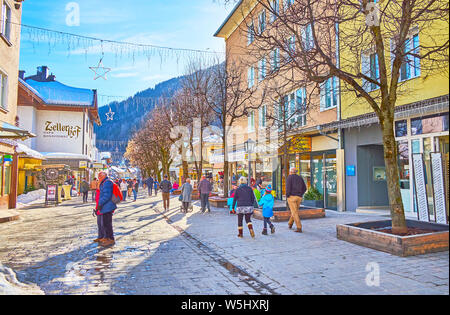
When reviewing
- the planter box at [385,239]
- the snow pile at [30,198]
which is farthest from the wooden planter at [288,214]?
the snow pile at [30,198]

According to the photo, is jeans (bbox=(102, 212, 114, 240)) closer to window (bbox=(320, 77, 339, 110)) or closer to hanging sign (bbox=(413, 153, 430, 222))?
hanging sign (bbox=(413, 153, 430, 222))

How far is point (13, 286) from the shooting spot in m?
4.79

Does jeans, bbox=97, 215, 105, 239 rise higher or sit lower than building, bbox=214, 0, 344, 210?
lower

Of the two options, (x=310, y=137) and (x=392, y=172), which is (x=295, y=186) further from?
(x=310, y=137)

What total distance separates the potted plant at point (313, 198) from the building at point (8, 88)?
14.0 m

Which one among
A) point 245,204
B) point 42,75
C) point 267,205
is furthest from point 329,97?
point 42,75

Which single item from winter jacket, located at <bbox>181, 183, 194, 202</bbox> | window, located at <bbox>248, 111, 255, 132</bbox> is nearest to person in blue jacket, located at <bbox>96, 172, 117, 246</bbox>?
winter jacket, located at <bbox>181, 183, 194, 202</bbox>

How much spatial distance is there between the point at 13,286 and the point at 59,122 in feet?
120

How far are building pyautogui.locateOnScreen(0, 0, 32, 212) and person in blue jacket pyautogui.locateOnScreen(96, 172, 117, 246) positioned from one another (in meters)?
9.47

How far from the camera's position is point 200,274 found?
559 centimetres

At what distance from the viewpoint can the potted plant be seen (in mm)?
15562

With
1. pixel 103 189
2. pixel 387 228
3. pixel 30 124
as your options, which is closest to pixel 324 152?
pixel 387 228
